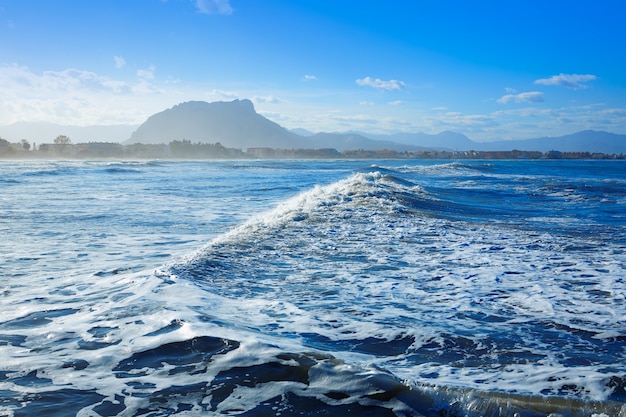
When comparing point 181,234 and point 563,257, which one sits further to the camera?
point 181,234

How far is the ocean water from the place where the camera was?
2824mm

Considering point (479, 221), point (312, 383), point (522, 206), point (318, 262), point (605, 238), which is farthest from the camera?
point (522, 206)

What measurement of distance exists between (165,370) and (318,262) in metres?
3.38

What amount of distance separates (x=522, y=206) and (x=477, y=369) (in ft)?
41.4

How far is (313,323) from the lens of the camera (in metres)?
4.11

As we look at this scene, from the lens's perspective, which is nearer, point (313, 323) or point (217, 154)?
point (313, 323)

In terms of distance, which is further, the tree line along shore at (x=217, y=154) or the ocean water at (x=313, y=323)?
the tree line along shore at (x=217, y=154)

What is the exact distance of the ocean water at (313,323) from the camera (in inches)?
111

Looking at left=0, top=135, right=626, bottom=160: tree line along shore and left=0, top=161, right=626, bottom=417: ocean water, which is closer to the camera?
left=0, top=161, right=626, bottom=417: ocean water

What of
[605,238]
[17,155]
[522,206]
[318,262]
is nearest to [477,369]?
[318,262]

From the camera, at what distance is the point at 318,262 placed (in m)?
6.40

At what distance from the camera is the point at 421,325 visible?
404 cm

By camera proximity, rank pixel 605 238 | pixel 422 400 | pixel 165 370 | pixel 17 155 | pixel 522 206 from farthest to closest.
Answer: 1. pixel 17 155
2. pixel 522 206
3. pixel 605 238
4. pixel 165 370
5. pixel 422 400

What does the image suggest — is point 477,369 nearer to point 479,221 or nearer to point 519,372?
point 519,372
